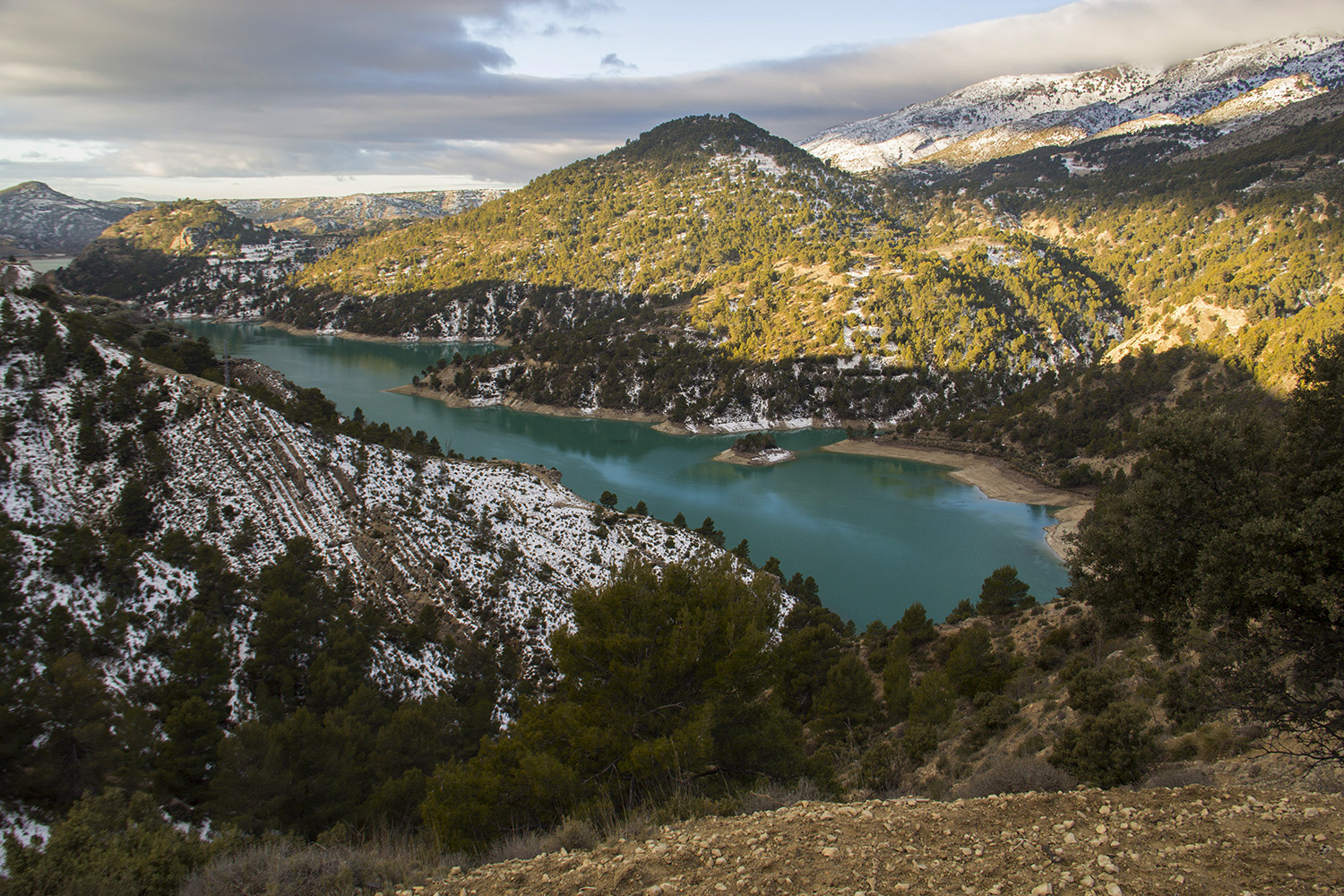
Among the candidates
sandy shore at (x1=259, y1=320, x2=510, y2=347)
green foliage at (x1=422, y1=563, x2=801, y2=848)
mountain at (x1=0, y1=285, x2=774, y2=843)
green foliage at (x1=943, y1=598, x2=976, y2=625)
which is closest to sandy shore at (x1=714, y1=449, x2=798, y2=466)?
mountain at (x1=0, y1=285, x2=774, y2=843)

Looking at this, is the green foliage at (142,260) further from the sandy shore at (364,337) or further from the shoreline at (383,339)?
the shoreline at (383,339)

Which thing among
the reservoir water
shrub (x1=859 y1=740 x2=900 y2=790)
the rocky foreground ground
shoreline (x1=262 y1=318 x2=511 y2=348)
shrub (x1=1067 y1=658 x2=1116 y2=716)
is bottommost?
the reservoir water

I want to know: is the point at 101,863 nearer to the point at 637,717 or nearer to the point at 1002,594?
the point at 637,717

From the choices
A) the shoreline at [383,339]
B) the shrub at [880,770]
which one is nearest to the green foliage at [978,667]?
the shrub at [880,770]

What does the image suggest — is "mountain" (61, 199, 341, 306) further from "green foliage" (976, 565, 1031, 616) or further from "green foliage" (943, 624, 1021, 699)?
"green foliage" (943, 624, 1021, 699)

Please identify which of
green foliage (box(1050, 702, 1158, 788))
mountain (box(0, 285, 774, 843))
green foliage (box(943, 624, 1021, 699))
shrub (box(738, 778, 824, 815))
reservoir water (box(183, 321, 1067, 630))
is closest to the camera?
shrub (box(738, 778, 824, 815))

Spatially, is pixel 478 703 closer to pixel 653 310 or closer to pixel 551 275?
pixel 653 310

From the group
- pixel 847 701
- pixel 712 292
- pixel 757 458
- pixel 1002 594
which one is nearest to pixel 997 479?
pixel 757 458
